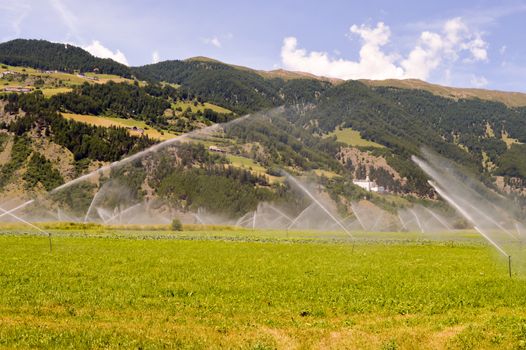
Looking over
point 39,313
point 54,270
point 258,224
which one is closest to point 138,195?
point 258,224

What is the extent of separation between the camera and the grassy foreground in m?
17.8

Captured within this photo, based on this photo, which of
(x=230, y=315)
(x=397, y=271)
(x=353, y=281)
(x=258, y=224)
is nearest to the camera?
(x=230, y=315)

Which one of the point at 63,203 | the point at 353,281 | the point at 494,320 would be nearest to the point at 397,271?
the point at 353,281

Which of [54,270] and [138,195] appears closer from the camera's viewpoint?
[54,270]

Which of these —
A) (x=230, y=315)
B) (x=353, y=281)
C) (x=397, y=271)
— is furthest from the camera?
(x=397, y=271)

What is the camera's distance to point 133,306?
22938mm

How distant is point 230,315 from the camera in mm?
22281

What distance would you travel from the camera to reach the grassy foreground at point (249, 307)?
17844mm

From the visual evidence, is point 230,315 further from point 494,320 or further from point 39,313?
point 494,320

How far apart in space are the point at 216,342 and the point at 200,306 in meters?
6.27

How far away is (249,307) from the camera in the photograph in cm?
2372

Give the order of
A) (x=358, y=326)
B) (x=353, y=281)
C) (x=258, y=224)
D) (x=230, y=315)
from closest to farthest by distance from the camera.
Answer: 1. (x=358, y=326)
2. (x=230, y=315)
3. (x=353, y=281)
4. (x=258, y=224)

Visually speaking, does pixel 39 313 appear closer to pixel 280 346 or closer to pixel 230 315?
pixel 230 315

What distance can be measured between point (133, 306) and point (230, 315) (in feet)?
14.6
